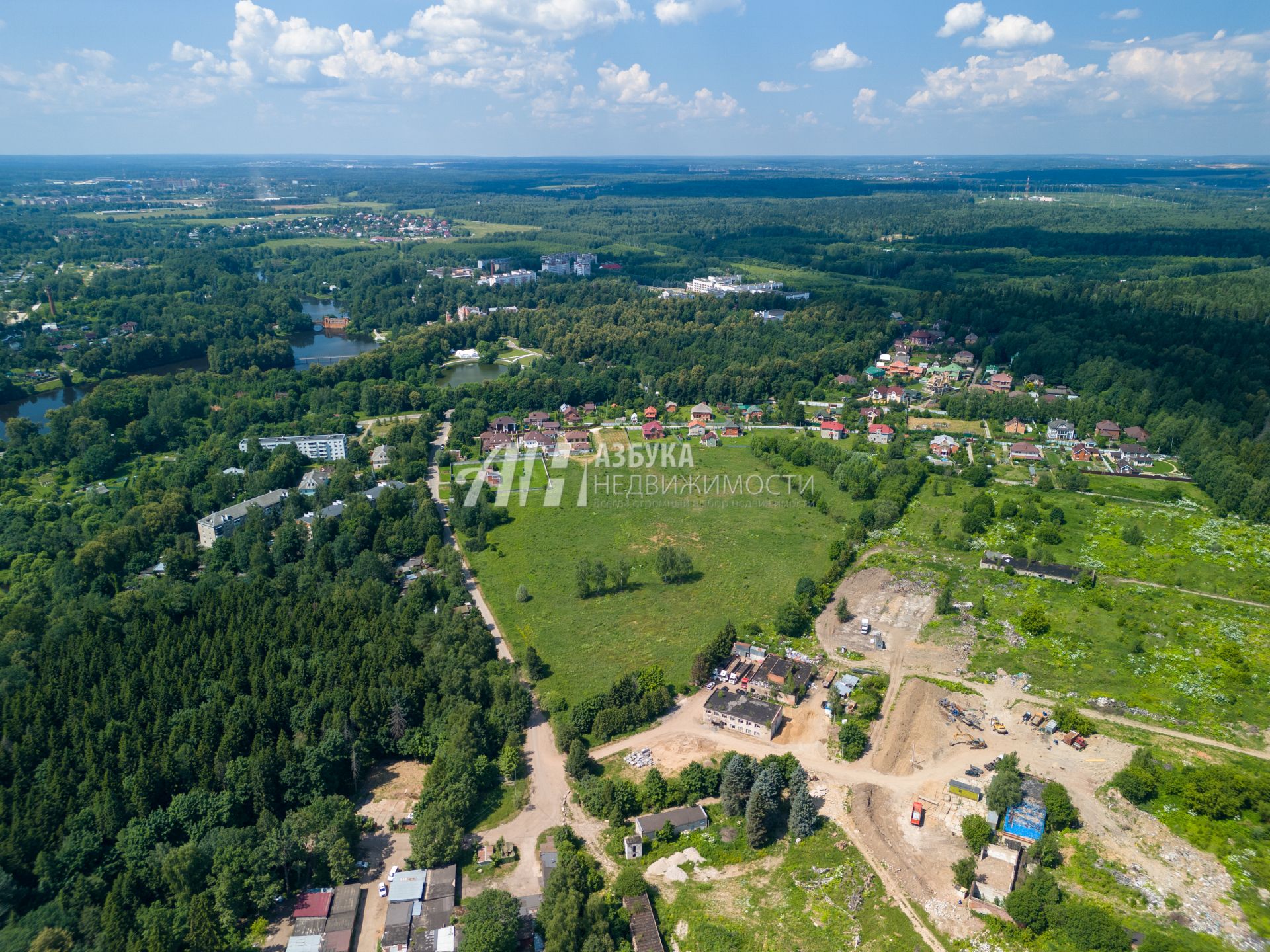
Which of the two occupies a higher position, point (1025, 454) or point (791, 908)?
point (1025, 454)

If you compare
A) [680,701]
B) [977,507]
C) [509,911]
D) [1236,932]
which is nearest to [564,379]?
[977,507]

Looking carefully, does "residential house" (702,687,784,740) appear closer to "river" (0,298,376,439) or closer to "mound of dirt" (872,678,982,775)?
"mound of dirt" (872,678,982,775)

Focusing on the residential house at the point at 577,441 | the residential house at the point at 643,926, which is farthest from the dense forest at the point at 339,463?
the residential house at the point at 577,441

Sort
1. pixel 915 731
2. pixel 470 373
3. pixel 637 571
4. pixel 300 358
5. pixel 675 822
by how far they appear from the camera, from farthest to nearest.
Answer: pixel 300 358 → pixel 470 373 → pixel 637 571 → pixel 915 731 → pixel 675 822

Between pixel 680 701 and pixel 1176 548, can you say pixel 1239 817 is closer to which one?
pixel 680 701

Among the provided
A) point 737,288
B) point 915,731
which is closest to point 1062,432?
point 915,731

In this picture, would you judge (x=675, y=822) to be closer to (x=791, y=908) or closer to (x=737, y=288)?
(x=791, y=908)

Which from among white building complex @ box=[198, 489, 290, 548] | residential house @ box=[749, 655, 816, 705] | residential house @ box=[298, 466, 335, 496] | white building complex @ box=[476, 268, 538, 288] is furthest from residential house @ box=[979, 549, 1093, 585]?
white building complex @ box=[476, 268, 538, 288]
